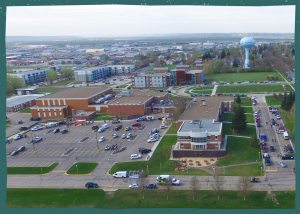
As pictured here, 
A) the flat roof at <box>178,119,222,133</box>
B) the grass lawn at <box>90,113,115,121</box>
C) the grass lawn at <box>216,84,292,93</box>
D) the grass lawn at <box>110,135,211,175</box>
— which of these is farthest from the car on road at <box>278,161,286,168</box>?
the grass lawn at <box>216,84,292,93</box>

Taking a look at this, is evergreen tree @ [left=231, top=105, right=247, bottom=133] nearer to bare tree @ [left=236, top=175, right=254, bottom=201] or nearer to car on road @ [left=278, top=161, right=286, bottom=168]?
car on road @ [left=278, top=161, right=286, bottom=168]

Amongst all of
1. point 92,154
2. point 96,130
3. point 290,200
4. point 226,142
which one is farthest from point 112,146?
point 290,200

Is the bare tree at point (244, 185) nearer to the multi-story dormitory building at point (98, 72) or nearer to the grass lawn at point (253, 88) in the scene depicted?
the grass lawn at point (253, 88)

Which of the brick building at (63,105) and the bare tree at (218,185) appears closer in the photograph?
the bare tree at (218,185)

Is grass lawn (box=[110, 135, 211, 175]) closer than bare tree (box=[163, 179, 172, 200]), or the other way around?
bare tree (box=[163, 179, 172, 200])

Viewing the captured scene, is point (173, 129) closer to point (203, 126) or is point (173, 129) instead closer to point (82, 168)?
point (203, 126)

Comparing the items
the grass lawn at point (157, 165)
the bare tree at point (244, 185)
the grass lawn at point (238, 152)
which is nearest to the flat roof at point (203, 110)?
the grass lawn at point (238, 152)

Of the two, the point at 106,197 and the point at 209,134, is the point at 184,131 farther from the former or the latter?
the point at 106,197

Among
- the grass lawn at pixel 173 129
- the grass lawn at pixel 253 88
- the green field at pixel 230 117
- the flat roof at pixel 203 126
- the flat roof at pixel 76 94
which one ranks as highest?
the flat roof at pixel 76 94
